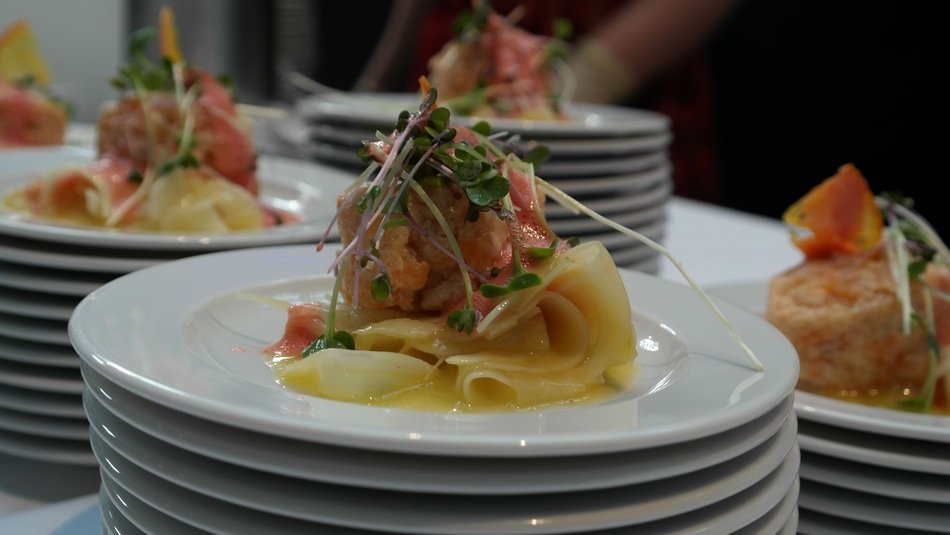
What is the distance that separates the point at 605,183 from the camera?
2447mm

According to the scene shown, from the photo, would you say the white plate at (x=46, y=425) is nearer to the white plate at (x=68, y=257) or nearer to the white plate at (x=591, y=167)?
the white plate at (x=68, y=257)

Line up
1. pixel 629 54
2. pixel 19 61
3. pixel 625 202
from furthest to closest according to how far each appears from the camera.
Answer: pixel 629 54 → pixel 19 61 → pixel 625 202

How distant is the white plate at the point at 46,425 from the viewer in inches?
62.3

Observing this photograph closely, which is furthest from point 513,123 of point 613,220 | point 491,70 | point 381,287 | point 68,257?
point 381,287

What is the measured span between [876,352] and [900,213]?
288mm

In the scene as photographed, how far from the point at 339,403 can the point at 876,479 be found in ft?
2.52

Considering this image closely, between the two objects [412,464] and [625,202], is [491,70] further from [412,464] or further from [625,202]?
[412,464]

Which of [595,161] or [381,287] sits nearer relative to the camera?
[381,287]

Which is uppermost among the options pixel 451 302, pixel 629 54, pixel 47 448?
pixel 451 302

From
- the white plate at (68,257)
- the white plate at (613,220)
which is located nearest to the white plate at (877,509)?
the white plate at (613,220)

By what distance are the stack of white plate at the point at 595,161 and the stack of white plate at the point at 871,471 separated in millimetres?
1033

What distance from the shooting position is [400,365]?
3.91 feet

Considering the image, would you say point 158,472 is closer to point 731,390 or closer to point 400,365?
point 400,365

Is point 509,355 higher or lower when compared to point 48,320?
higher
